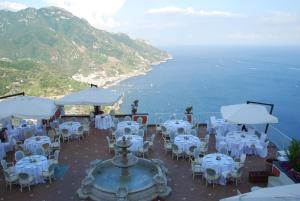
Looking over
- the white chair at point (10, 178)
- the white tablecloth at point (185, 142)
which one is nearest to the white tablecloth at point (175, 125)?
the white tablecloth at point (185, 142)

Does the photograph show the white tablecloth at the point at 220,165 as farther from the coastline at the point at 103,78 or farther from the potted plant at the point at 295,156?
the coastline at the point at 103,78

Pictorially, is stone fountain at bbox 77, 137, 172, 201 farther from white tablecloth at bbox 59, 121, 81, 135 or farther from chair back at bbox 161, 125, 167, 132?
white tablecloth at bbox 59, 121, 81, 135

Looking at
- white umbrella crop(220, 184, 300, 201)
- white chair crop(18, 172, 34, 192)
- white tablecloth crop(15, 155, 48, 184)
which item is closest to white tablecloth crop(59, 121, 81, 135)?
white tablecloth crop(15, 155, 48, 184)

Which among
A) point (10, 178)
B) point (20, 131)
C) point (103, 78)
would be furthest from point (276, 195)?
point (103, 78)

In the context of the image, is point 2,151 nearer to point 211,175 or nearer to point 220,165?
point 211,175

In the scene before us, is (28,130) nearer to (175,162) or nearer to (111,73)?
(175,162)
